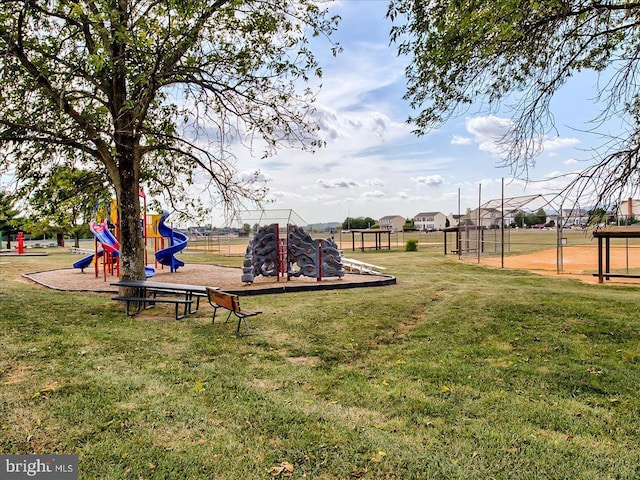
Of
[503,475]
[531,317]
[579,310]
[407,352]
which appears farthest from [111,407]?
[579,310]

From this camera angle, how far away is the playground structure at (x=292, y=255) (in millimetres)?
13414

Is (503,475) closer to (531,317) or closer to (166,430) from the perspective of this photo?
(166,430)

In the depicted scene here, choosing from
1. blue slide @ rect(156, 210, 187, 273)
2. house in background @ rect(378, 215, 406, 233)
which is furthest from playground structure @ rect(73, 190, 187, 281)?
house in background @ rect(378, 215, 406, 233)

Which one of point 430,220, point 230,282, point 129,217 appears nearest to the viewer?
point 129,217

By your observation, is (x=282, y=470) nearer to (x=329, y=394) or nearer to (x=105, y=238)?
(x=329, y=394)

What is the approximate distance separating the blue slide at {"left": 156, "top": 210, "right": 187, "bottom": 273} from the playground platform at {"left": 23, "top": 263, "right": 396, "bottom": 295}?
2.13ft

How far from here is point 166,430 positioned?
12.2ft

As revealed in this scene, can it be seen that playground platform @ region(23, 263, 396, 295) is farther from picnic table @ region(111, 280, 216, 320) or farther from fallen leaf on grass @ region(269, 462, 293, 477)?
fallen leaf on grass @ region(269, 462, 293, 477)

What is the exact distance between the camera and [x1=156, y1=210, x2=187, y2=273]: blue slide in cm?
1642

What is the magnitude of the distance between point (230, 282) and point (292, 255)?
2.03 m

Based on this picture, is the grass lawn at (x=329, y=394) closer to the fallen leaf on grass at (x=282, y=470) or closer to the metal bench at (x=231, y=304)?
the fallen leaf on grass at (x=282, y=470)

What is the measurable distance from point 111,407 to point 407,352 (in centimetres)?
380

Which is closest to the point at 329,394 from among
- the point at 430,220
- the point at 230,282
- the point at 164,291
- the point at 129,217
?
the point at 164,291

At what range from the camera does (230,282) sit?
1328cm
